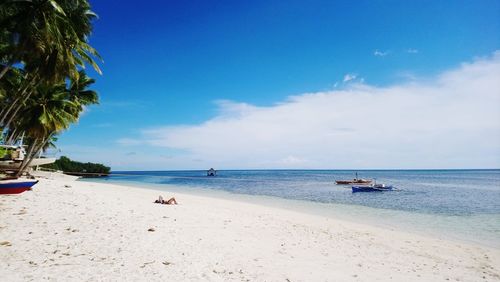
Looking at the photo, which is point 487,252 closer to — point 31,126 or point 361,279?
point 361,279

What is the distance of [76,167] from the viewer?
88812 millimetres

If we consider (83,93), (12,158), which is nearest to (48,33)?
(83,93)

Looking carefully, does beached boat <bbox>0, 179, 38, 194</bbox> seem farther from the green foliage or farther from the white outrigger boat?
the green foliage

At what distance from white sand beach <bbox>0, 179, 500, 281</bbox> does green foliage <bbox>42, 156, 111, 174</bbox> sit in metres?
74.2

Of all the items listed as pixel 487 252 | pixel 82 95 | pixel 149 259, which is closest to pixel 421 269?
pixel 487 252

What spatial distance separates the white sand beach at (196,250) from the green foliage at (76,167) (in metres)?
74.2

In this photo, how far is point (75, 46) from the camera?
1634 centimetres

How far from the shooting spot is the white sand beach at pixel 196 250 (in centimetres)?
698

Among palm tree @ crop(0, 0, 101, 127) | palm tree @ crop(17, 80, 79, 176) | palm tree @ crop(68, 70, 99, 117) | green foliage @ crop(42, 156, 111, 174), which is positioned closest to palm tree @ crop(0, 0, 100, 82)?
palm tree @ crop(0, 0, 101, 127)

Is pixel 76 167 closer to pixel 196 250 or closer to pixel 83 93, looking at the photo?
pixel 83 93

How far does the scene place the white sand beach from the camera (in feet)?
22.9

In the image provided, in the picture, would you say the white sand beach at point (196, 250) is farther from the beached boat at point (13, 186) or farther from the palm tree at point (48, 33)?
the palm tree at point (48, 33)

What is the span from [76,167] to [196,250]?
302 ft

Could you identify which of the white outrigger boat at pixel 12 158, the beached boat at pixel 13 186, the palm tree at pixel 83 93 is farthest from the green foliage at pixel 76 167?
the beached boat at pixel 13 186
